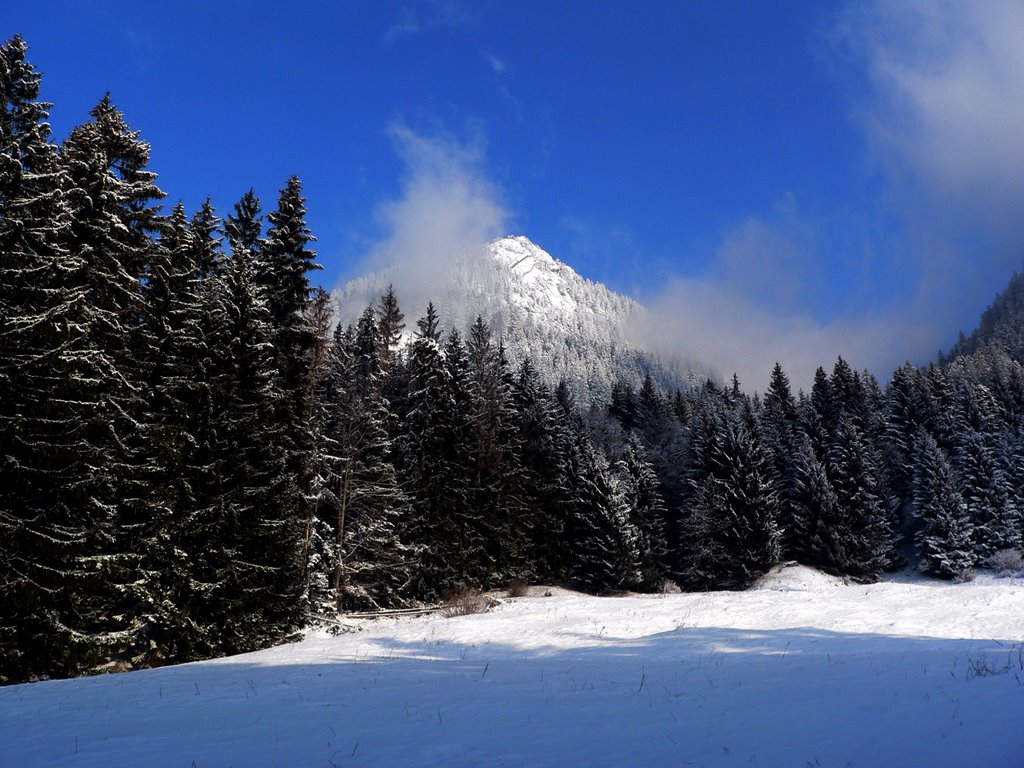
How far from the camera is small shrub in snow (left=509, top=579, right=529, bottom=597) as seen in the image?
127 feet

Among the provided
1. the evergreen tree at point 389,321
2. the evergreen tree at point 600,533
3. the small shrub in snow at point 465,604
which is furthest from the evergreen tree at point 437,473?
the evergreen tree at point 600,533

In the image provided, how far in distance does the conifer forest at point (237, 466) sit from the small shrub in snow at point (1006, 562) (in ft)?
1.49

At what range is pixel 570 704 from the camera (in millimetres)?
8945

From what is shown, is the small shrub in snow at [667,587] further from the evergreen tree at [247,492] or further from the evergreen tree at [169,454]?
the evergreen tree at [169,454]

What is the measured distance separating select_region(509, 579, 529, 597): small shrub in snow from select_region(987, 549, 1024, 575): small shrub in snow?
39.3 meters

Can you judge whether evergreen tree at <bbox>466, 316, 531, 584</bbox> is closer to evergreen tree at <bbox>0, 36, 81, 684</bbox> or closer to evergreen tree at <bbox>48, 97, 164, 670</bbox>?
evergreen tree at <bbox>48, 97, 164, 670</bbox>

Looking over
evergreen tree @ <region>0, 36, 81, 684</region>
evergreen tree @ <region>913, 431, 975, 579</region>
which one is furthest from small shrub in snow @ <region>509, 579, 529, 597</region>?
evergreen tree @ <region>913, 431, 975, 579</region>

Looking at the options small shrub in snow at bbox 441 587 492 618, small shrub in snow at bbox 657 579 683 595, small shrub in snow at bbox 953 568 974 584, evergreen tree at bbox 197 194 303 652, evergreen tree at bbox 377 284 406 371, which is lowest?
small shrub in snow at bbox 657 579 683 595

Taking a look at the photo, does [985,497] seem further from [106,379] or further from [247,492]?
[106,379]

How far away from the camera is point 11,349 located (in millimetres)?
16641

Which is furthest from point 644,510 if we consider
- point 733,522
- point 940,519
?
point 940,519

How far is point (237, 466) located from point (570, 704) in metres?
16.1

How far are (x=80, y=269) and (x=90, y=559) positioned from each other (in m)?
8.68

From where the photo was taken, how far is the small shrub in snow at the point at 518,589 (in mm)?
38569
